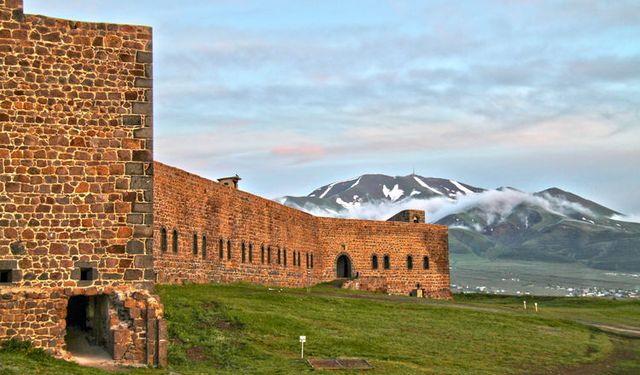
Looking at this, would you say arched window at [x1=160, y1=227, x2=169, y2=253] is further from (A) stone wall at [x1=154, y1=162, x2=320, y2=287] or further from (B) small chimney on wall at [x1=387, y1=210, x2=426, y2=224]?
(B) small chimney on wall at [x1=387, y1=210, x2=426, y2=224]

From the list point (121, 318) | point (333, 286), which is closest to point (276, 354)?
point (121, 318)

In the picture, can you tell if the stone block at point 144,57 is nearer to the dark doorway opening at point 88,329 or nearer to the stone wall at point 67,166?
the stone wall at point 67,166

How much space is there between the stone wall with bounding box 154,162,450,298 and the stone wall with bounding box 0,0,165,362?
17191 mm

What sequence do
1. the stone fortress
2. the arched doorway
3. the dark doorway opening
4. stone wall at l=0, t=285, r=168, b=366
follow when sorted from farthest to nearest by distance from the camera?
1. the arched doorway
2. the dark doorway opening
3. the stone fortress
4. stone wall at l=0, t=285, r=168, b=366

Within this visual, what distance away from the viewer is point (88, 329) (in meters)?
22.6

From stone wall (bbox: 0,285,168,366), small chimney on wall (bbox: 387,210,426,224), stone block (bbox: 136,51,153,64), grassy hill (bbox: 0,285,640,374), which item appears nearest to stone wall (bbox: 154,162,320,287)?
grassy hill (bbox: 0,285,640,374)

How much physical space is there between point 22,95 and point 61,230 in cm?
335

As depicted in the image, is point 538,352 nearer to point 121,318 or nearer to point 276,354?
point 276,354

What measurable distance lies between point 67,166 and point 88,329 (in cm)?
483

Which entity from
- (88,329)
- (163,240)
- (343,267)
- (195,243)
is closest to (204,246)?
(195,243)

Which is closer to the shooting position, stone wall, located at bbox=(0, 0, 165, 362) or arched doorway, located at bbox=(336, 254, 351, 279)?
stone wall, located at bbox=(0, 0, 165, 362)

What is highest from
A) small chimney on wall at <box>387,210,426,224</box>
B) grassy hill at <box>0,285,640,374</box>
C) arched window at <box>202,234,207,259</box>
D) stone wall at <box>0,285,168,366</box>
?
small chimney on wall at <box>387,210,426,224</box>

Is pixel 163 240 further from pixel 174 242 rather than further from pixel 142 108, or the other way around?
pixel 142 108

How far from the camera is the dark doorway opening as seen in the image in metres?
20.6
